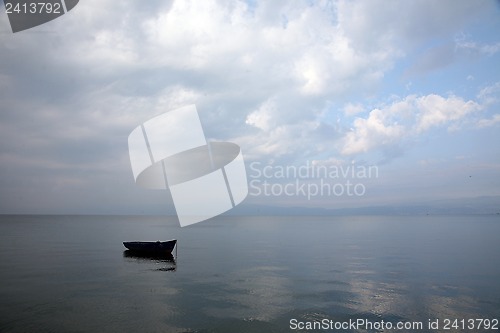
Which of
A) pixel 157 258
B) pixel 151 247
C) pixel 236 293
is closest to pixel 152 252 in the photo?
pixel 151 247

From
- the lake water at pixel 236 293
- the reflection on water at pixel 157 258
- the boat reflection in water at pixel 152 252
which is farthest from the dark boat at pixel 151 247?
the lake water at pixel 236 293

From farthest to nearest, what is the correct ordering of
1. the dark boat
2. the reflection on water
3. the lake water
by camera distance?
the dark boat
the reflection on water
the lake water

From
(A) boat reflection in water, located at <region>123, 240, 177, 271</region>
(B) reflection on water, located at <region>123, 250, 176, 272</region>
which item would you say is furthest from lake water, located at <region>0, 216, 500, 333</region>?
(A) boat reflection in water, located at <region>123, 240, 177, 271</region>

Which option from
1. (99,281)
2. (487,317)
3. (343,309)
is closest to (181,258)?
(99,281)

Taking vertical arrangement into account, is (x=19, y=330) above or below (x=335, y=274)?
above

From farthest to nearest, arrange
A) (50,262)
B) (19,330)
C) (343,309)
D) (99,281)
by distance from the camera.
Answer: (50,262)
(99,281)
(343,309)
(19,330)

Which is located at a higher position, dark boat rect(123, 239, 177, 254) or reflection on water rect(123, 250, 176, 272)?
dark boat rect(123, 239, 177, 254)

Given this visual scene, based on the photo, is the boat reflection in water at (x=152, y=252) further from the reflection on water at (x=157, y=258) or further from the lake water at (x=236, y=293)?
the lake water at (x=236, y=293)

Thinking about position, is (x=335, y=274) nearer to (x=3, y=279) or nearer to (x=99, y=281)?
(x=99, y=281)

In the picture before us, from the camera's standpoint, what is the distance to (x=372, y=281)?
36.1 m

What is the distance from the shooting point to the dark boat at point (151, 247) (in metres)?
57.2

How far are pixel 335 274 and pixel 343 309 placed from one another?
49.6ft

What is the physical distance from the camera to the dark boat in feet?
188

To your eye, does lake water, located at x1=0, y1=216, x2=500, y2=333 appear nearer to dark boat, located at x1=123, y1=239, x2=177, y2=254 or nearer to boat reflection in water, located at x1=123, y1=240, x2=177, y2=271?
boat reflection in water, located at x1=123, y1=240, x2=177, y2=271
